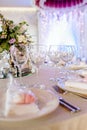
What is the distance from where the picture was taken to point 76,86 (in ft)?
3.50

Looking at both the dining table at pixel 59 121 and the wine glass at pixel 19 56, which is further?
the wine glass at pixel 19 56

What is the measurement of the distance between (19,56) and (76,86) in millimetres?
432

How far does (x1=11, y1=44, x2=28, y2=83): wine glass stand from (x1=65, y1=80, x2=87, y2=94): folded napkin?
1.16 ft

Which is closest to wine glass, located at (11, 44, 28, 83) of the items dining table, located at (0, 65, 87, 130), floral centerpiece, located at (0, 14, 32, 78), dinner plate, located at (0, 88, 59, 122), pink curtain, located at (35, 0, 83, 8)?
floral centerpiece, located at (0, 14, 32, 78)

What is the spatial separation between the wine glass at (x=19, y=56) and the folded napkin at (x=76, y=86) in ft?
1.16

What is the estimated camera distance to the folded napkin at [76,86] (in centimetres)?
104

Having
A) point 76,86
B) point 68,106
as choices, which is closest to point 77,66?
point 76,86

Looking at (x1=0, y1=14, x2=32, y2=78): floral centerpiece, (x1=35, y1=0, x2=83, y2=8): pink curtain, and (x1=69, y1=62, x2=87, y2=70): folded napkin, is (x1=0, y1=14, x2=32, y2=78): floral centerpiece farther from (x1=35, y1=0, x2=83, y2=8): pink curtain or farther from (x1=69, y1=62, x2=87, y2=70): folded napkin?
(x1=35, y1=0, x2=83, y2=8): pink curtain

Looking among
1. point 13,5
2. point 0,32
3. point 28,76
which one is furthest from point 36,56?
point 13,5

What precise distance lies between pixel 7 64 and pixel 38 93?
19.7 inches

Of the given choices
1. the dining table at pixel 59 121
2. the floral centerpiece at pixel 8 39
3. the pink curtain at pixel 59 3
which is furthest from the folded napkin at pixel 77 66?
the pink curtain at pixel 59 3

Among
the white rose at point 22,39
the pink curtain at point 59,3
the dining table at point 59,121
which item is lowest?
the dining table at point 59,121

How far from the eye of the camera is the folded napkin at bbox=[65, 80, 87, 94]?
3.42 feet

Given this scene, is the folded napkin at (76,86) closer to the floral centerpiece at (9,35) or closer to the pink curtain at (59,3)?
the floral centerpiece at (9,35)
